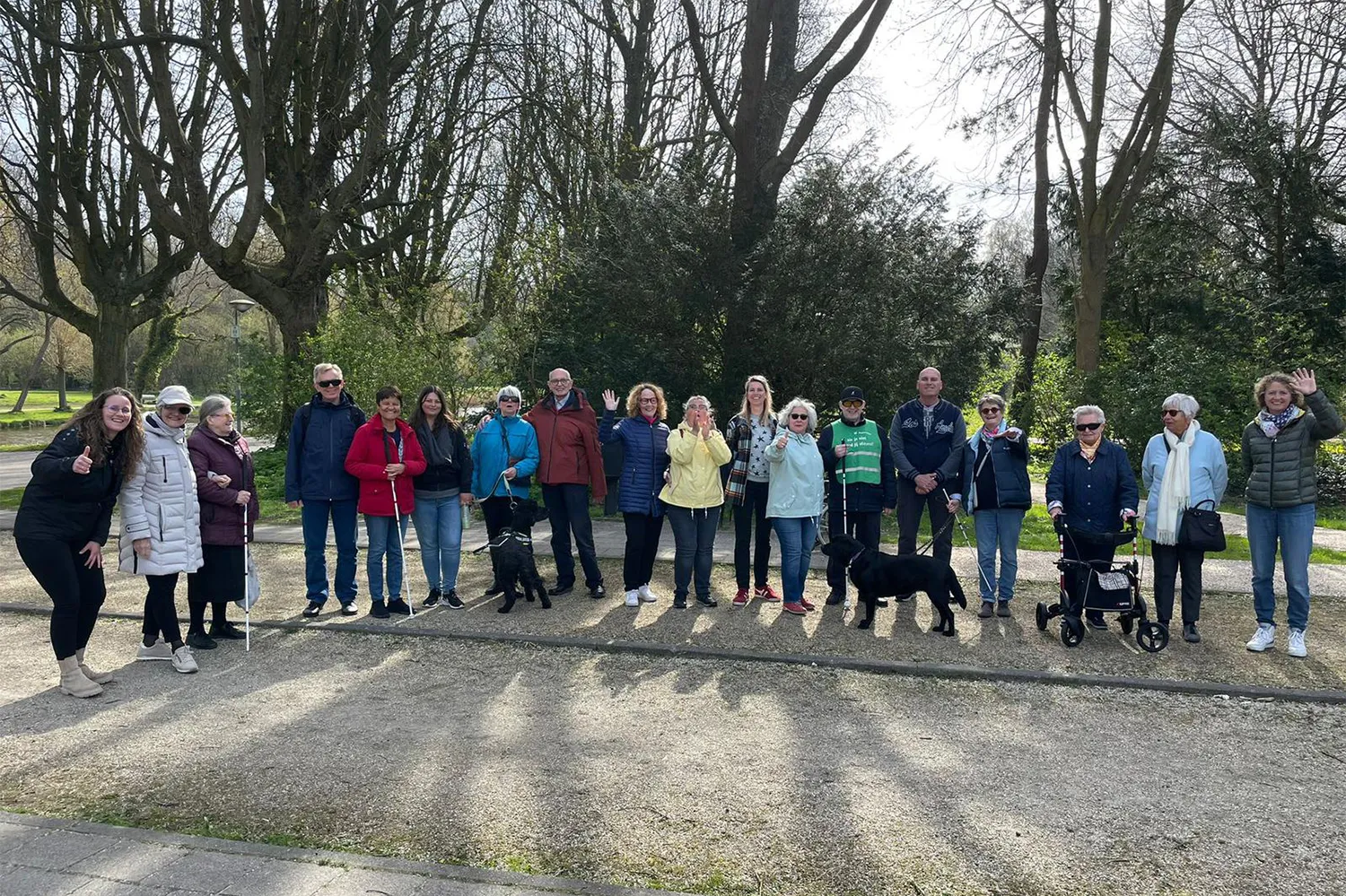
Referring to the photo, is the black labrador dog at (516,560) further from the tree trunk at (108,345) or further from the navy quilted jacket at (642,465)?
the tree trunk at (108,345)

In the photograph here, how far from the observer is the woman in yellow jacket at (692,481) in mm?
7977

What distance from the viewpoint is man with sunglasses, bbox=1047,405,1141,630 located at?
7.01 meters

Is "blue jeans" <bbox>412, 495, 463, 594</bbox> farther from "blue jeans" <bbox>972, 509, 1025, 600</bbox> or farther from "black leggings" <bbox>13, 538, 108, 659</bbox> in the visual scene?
"blue jeans" <bbox>972, 509, 1025, 600</bbox>

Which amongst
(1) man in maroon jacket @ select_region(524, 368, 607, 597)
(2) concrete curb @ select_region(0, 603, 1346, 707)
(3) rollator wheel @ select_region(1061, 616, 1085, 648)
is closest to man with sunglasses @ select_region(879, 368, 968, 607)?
(3) rollator wheel @ select_region(1061, 616, 1085, 648)

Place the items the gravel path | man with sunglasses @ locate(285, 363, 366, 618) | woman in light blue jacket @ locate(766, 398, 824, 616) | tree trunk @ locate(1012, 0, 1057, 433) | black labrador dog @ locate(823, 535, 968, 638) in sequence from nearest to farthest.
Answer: the gravel path → black labrador dog @ locate(823, 535, 968, 638) → man with sunglasses @ locate(285, 363, 366, 618) → woman in light blue jacket @ locate(766, 398, 824, 616) → tree trunk @ locate(1012, 0, 1057, 433)

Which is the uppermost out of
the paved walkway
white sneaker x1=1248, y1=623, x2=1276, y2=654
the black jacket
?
the black jacket

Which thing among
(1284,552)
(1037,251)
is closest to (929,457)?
(1284,552)

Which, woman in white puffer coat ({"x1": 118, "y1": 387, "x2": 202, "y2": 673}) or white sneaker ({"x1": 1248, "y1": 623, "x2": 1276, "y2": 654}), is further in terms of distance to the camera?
white sneaker ({"x1": 1248, "y1": 623, "x2": 1276, "y2": 654})

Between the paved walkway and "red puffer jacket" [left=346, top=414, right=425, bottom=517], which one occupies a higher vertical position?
"red puffer jacket" [left=346, top=414, right=425, bottom=517]

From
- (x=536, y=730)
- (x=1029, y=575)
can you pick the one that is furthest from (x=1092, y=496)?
(x=536, y=730)

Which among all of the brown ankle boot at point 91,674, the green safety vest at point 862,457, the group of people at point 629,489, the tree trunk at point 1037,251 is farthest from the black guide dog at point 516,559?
the tree trunk at point 1037,251

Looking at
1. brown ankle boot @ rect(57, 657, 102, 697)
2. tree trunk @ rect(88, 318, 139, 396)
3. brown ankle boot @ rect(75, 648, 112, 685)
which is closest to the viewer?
brown ankle boot @ rect(57, 657, 102, 697)

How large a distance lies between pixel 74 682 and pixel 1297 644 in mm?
7838

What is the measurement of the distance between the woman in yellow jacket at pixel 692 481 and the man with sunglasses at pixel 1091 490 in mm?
2536
